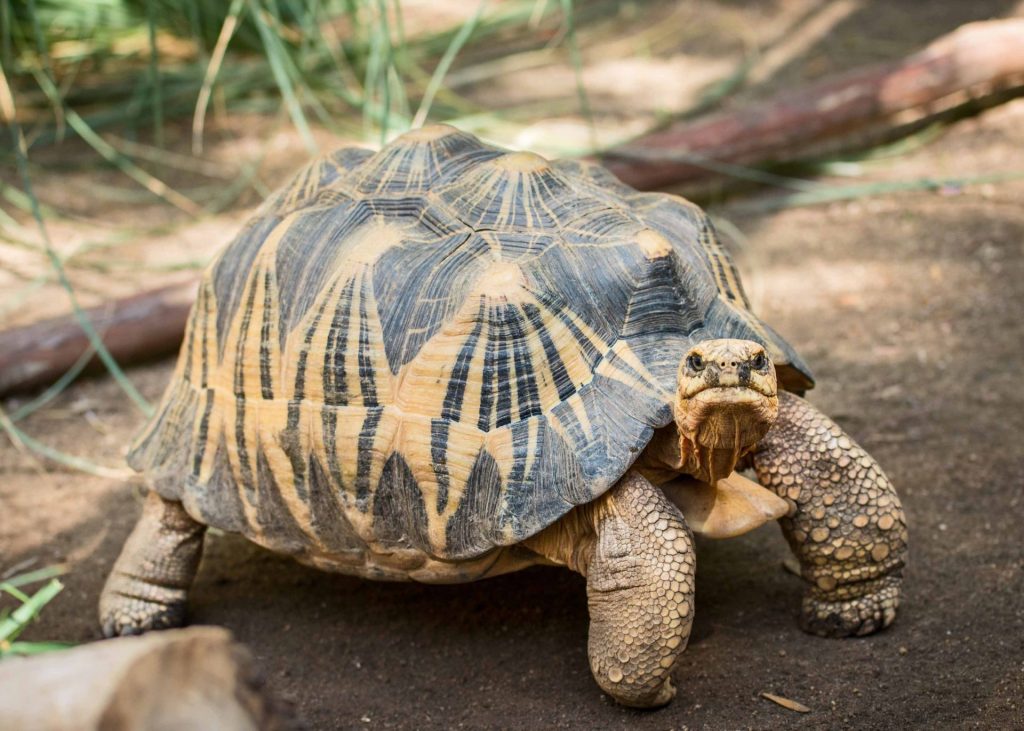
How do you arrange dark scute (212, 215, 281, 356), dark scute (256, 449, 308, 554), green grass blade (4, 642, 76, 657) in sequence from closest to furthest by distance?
1. green grass blade (4, 642, 76, 657)
2. dark scute (256, 449, 308, 554)
3. dark scute (212, 215, 281, 356)

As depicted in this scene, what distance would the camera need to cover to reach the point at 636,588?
8.05 ft

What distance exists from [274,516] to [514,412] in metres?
0.74

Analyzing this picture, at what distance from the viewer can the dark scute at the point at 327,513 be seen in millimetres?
2721

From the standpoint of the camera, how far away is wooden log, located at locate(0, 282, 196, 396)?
14.3ft

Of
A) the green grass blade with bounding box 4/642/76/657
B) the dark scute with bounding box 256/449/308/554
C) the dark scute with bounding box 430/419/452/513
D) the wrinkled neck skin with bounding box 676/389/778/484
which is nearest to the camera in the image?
the green grass blade with bounding box 4/642/76/657

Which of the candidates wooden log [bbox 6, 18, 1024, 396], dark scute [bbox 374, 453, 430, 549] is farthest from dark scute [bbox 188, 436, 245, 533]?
wooden log [bbox 6, 18, 1024, 396]

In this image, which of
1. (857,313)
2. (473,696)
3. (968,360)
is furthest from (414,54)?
(473,696)

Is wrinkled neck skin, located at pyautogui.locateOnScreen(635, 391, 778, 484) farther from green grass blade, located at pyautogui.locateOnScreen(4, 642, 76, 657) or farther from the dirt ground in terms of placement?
green grass blade, located at pyautogui.locateOnScreen(4, 642, 76, 657)

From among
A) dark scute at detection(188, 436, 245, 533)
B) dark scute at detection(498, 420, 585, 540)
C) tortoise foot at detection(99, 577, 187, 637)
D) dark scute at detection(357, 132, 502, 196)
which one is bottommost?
tortoise foot at detection(99, 577, 187, 637)

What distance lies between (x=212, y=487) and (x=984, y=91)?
473 centimetres

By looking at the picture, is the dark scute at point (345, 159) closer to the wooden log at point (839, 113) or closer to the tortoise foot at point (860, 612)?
the tortoise foot at point (860, 612)

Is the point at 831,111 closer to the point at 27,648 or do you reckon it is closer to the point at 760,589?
the point at 760,589

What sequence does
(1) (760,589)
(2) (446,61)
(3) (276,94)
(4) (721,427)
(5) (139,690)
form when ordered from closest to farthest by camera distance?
(5) (139,690) → (4) (721,427) → (1) (760,589) → (2) (446,61) → (3) (276,94)

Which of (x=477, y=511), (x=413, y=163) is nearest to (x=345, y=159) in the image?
(x=413, y=163)
